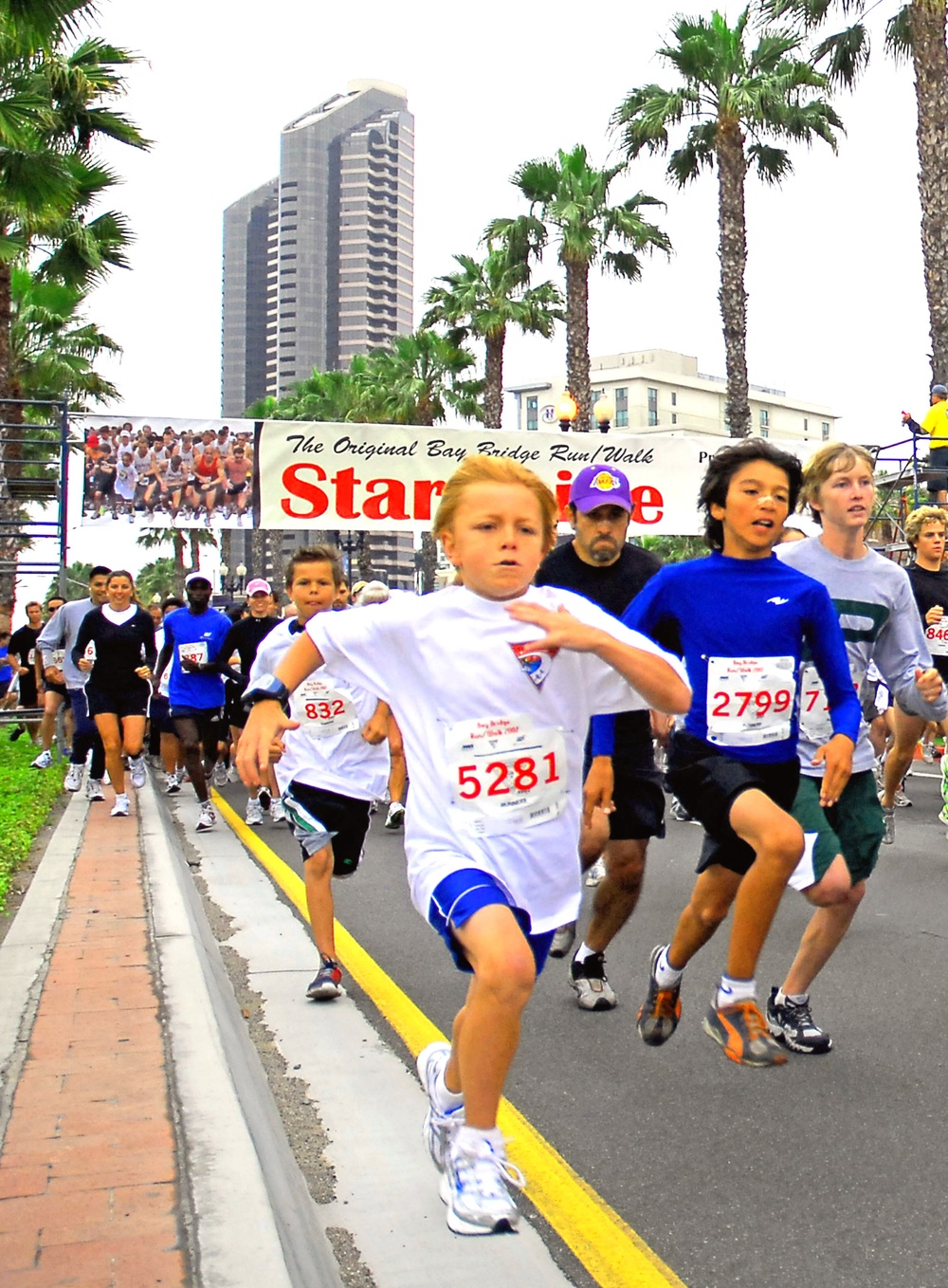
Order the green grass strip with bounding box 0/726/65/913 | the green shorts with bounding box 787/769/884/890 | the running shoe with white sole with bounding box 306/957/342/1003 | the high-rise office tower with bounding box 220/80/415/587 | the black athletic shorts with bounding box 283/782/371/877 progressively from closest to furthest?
the green shorts with bounding box 787/769/884/890
the running shoe with white sole with bounding box 306/957/342/1003
the black athletic shorts with bounding box 283/782/371/877
the green grass strip with bounding box 0/726/65/913
the high-rise office tower with bounding box 220/80/415/587

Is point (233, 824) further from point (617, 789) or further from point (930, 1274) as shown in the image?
point (930, 1274)

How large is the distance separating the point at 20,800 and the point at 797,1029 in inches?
320

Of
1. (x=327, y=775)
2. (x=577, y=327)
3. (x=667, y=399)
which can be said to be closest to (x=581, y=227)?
(x=577, y=327)

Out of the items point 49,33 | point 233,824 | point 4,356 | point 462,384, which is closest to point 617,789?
point 233,824

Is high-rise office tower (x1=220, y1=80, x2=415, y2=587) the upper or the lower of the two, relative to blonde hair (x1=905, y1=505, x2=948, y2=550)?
upper

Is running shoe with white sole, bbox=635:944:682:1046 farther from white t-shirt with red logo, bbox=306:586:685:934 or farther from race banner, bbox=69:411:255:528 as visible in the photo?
race banner, bbox=69:411:255:528

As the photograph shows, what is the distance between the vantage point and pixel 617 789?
18.2 feet

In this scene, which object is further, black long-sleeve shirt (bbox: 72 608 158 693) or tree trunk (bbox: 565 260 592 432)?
tree trunk (bbox: 565 260 592 432)

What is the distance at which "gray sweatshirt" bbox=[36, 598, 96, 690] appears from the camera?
45.6 ft

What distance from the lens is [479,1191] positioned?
9.95ft

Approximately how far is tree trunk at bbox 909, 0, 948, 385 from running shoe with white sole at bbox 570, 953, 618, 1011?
1560cm

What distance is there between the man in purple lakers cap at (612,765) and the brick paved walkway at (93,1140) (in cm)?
170

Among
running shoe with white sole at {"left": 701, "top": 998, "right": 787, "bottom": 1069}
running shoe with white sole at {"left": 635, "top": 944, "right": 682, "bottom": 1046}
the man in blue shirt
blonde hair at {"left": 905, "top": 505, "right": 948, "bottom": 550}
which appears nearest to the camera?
running shoe with white sole at {"left": 701, "top": 998, "right": 787, "bottom": 1069}

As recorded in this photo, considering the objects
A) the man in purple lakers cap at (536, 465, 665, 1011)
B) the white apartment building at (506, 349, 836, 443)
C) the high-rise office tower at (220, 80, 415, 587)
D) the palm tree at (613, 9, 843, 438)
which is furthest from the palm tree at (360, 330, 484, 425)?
the high-rise office tower at (220, 80, 415, 587)
